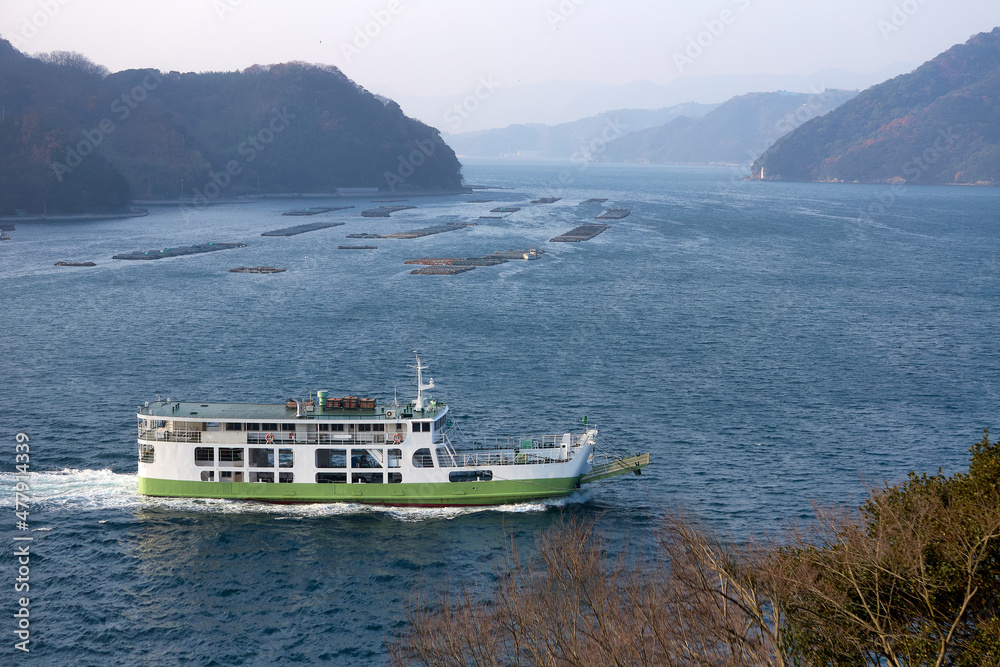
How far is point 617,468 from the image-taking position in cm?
5138

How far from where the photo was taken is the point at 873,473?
178 ft

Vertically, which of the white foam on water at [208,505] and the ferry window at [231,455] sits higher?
the ferry window at [231,455]

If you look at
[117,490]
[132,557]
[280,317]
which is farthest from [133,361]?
[132,557]

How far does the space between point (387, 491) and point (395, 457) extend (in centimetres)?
193

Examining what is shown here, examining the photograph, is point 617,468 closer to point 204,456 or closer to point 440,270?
point 204,456

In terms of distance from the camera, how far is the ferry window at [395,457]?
50.4 metres

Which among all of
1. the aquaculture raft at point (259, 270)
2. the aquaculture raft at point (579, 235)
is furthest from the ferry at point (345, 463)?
the aquaculture raft at point (579, 235)

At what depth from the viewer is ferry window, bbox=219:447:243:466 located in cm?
5078

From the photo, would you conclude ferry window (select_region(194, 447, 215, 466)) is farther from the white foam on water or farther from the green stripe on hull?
the white foam on water

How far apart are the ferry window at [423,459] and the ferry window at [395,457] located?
33.3 inches

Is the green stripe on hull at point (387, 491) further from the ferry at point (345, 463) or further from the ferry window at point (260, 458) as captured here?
the ferry window at point (260, 458)

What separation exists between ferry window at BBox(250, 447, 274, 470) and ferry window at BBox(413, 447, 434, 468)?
8.22 meters

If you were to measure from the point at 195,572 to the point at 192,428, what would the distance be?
33.2ft

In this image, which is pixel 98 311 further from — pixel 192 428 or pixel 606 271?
pixel 606 271
